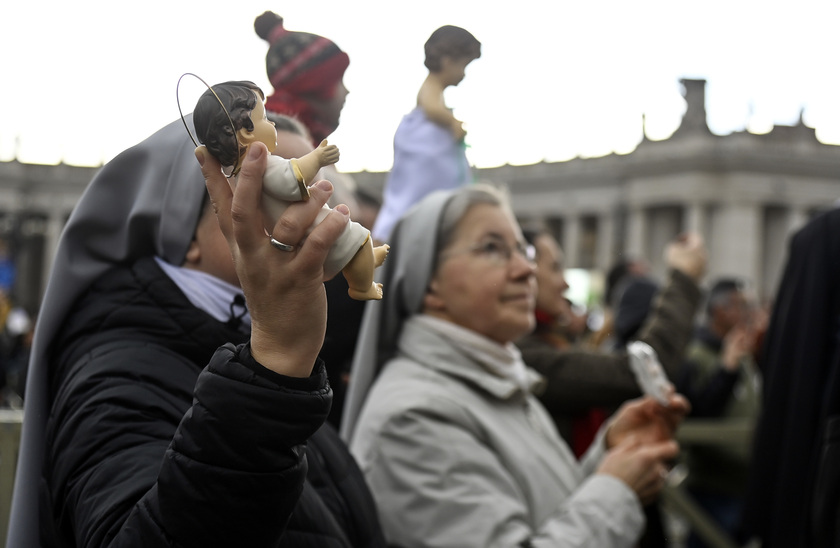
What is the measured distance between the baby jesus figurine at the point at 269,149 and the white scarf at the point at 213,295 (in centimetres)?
45

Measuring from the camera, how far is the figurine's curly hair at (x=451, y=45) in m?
1.11

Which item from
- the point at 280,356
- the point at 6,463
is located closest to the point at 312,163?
the point at 280,356

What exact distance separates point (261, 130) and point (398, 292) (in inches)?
58.4

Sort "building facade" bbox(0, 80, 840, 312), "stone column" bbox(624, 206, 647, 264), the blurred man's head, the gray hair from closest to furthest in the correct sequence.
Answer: the gray hair → the blurred man's head → "building facade" bbox(0, 80, 840, 312) → "stone column" bbox(624, 206, 647, 264)

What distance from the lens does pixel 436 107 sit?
50.6 inches

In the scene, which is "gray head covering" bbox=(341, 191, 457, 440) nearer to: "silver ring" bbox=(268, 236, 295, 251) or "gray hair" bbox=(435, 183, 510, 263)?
"gray hair" bbox=(435, 183, 510, 263)

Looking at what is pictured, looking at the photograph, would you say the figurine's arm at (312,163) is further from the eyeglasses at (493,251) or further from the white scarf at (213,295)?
the eyeglasses at (493,251)

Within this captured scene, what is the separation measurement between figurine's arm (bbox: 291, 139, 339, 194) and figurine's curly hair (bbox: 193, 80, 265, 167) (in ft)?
0.18

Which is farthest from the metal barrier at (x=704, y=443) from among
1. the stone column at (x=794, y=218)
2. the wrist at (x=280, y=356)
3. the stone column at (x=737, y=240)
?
the stone column at (x=737, y=240)

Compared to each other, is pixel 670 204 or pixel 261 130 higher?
pixel 670 204

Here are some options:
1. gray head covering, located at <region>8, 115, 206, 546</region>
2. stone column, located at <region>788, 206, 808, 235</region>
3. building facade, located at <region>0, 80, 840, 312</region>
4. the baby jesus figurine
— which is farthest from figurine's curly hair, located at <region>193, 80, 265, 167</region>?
stone column, located at <region>788, 206, 808, 235</region>

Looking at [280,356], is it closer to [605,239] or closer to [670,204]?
[670,204]

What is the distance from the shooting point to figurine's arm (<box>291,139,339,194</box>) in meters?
0.81

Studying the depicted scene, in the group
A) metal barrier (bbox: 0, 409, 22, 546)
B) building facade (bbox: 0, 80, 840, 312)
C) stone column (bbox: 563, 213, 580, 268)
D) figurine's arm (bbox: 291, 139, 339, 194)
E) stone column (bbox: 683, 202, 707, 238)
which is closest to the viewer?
figurine's arm (bbox: 291, 139, 339, 194)
